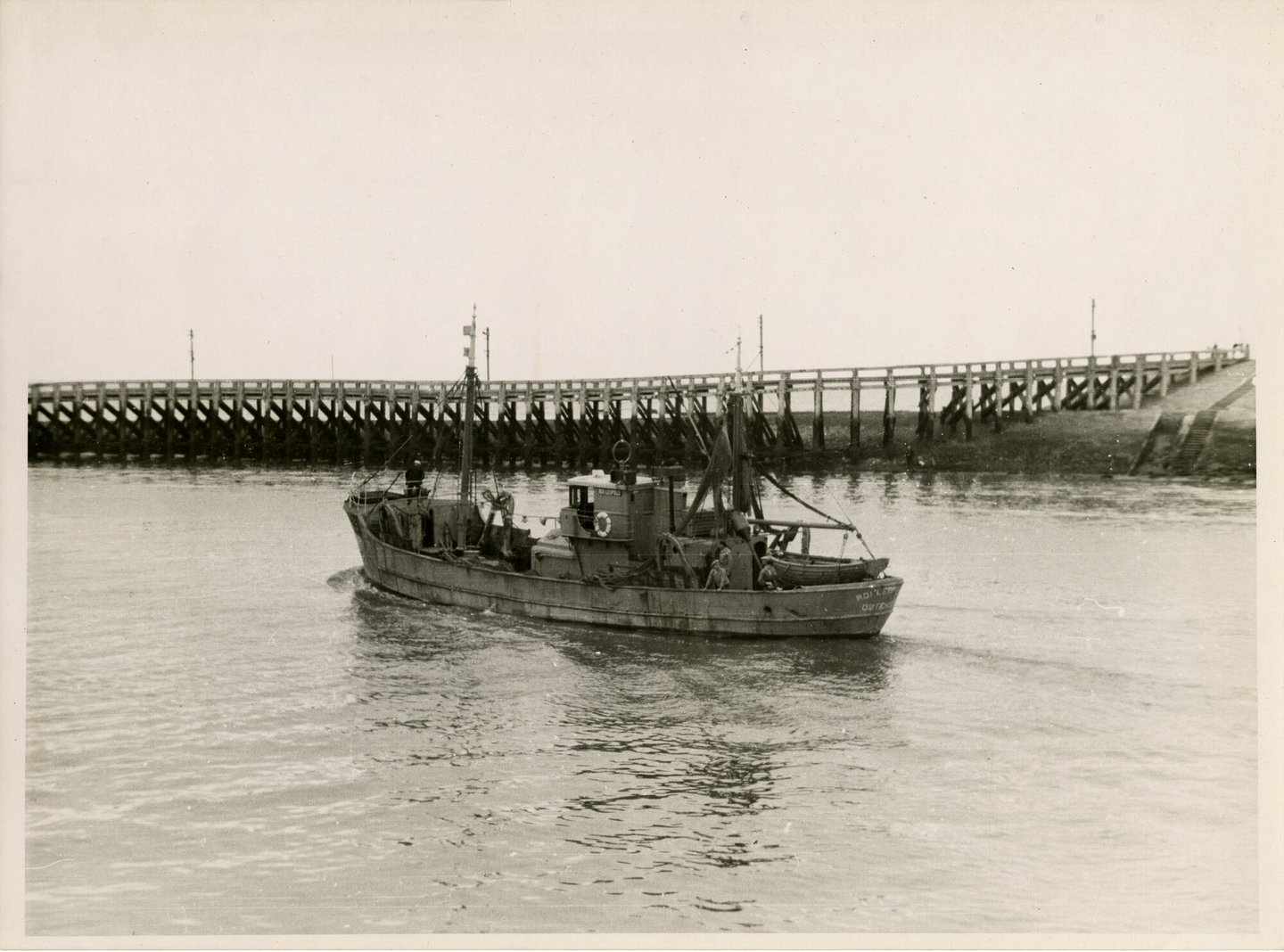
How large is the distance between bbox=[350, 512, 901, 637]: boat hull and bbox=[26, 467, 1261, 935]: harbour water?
0.53 metres

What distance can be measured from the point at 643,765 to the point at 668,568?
31.2 ft

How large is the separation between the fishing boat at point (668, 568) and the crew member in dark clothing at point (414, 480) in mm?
4771

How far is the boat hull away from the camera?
24.1 metres

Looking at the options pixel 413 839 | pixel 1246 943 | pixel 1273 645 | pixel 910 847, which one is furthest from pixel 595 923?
pixel 1273 645

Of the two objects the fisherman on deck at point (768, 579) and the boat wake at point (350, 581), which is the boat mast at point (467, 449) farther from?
the fisherman on deck at point (768, 579)

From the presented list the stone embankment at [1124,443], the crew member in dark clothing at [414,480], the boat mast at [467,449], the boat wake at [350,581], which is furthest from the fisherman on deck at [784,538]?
the stone embankment at [1124,443]

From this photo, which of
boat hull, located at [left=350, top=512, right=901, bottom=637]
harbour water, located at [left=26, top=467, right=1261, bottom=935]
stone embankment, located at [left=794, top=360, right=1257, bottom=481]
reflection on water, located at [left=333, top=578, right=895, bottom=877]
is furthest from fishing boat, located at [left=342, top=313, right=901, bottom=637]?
stone embankment, located at [left=794, top=360, right=1257, bottom=481]

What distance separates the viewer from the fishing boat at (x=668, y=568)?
24234mm

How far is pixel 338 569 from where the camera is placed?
3462cm

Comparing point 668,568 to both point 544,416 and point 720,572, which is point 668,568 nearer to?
point 720,572

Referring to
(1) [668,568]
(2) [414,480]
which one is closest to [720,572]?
(1) [668,568]

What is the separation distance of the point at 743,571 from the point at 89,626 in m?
14.6

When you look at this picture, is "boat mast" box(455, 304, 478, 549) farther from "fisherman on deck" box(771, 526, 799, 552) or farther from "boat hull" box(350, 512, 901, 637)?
"fisherman on deck" box(771, 526, 799, 552)

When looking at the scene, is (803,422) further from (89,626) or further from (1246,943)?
(1246,943)
